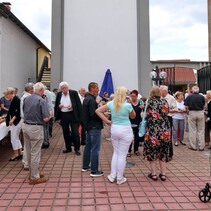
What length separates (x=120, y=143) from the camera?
4988 millimetres

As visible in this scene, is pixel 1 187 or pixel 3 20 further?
pixel 3 20

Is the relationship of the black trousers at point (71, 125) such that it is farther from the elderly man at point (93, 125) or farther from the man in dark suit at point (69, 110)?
the elderly man at point (93, 125)

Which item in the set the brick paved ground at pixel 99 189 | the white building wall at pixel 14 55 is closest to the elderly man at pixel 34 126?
the brick paved ground at pixel 99 189

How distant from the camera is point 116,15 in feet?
44.3

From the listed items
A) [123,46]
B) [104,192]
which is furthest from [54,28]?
[104,192]

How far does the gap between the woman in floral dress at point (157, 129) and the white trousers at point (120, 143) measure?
415 mm

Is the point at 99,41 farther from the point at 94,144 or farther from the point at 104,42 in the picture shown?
the point at 94,144

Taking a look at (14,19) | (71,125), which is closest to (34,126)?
(71,125)

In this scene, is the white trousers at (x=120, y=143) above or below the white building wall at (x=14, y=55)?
below

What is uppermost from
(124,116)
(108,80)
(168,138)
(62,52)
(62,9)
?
(62,9)

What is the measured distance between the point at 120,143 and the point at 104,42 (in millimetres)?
9248

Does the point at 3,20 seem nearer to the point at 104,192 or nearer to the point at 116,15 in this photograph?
the point at 116,15

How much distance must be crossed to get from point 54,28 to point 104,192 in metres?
10.1

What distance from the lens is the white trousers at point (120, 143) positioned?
491cm
